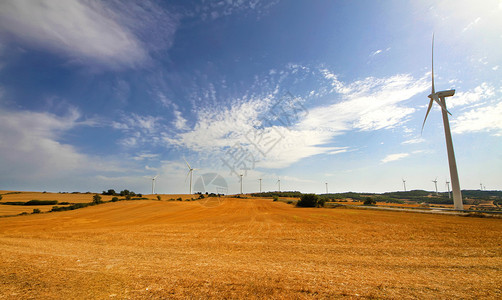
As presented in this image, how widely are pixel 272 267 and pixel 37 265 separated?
941 centimetres

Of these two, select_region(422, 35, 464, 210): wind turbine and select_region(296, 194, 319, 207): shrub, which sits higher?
select_region(422, 35, 464, 210): wind turbine

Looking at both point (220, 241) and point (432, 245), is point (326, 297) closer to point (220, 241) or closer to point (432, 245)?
point (220, 241)

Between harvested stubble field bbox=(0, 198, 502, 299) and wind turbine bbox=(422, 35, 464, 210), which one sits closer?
harvested stubble field bbox=(0, 198, 502, 299)

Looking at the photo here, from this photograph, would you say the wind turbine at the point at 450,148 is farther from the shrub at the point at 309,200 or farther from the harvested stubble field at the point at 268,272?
the harvested stubble field at the point at 268,272

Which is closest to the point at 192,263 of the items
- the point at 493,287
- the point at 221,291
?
the point at 221,291

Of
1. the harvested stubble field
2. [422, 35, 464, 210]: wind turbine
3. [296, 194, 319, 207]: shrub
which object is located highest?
[422, 35, 464, 210]: wind turbine

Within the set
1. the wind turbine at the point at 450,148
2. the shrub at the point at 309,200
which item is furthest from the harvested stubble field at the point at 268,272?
the shrub at the point at 309,200

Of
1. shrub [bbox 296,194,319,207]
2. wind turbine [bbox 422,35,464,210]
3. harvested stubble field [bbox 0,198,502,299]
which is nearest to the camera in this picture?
harvested stubble field [bbox 0,198,502,299]

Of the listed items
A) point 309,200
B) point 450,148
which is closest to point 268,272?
point 450,148

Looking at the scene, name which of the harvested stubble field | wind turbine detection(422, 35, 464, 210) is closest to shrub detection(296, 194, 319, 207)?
wind turbine detection(422, 35, 464, 210)

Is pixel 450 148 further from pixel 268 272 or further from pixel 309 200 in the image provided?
pixel 268 272

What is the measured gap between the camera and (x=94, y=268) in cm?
814

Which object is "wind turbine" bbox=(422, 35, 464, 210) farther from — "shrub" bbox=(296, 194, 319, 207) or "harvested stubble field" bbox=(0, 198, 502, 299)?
"harvested stubble field" bbox=(0, 198, 502, 299)

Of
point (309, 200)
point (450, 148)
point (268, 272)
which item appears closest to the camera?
point (268, 272)
